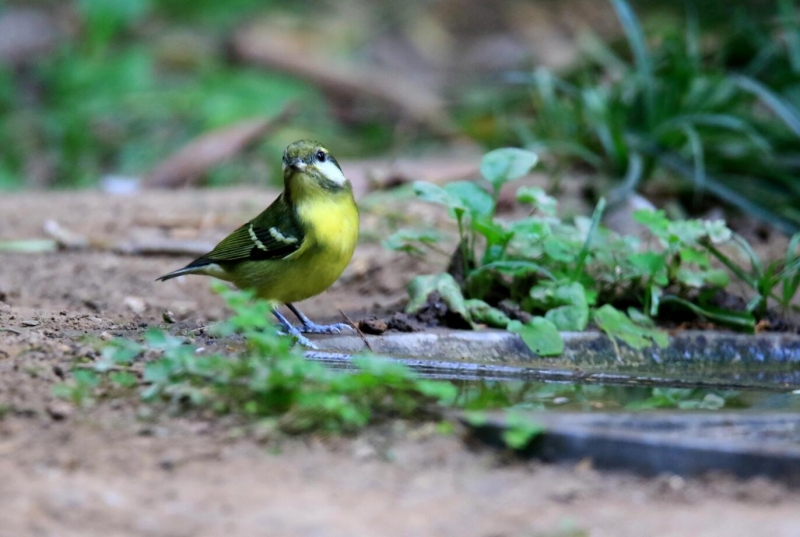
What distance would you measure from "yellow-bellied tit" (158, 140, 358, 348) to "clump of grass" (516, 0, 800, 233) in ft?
8.68

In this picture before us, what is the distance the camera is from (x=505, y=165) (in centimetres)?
431

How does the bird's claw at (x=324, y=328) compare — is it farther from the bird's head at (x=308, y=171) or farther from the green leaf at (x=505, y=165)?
the green leaf at (x=505, y=165)

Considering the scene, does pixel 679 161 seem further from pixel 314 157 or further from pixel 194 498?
pixel 194 498

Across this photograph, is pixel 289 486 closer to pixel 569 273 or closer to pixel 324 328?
pixel 324 328

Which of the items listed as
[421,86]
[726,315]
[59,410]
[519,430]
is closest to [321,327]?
[59,410]

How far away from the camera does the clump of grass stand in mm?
6609

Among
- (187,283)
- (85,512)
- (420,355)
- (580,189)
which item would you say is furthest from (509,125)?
(85,512)

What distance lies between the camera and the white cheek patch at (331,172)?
4.35 m

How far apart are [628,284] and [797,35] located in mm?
3609

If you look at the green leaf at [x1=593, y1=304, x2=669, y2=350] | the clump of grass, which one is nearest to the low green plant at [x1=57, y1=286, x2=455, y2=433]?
the green leaf at [x1=593, y1=304, x2=669, y2=350]

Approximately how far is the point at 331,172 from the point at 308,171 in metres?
0.12

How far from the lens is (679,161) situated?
6816 mm

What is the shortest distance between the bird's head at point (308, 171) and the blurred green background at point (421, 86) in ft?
8.04

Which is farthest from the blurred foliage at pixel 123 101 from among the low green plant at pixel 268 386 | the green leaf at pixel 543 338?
the low green plant at pixel 268 386
